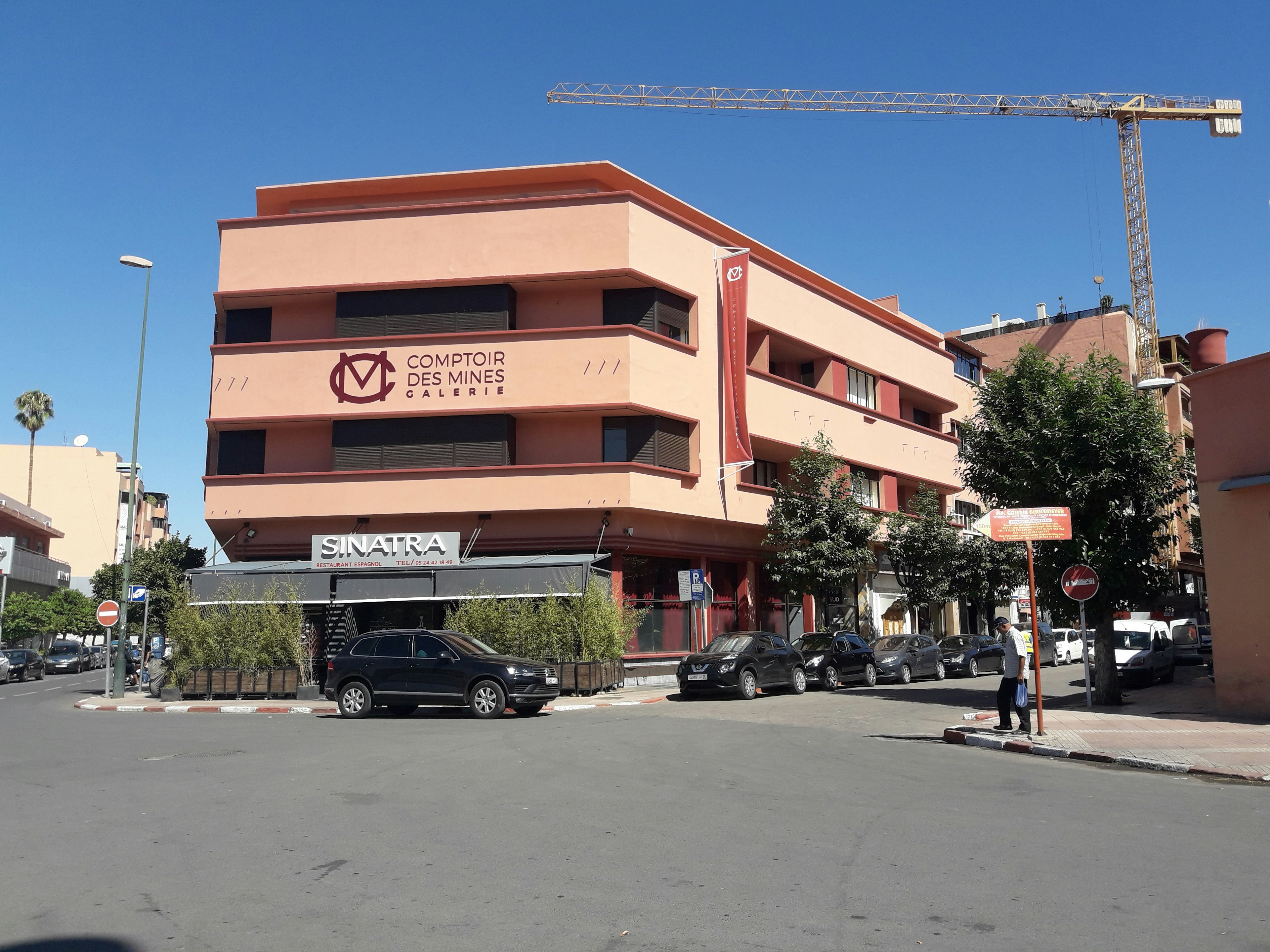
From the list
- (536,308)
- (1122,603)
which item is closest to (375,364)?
(536,308)

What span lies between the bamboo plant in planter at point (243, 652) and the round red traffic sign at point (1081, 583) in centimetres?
1841

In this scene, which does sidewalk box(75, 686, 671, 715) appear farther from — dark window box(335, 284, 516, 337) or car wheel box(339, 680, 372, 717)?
dark window box(335, 284, 516, 337)

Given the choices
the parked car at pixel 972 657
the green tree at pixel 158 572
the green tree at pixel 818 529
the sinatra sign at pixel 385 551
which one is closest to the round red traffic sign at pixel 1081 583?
the green tree at pixel 818 529

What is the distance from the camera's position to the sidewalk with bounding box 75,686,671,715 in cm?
2222

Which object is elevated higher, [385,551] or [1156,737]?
[385,551]

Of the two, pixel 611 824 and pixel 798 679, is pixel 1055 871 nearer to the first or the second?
pixel 611 824

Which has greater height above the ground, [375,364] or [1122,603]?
[375,364]

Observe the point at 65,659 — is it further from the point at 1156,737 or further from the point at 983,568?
the point at 1156,737

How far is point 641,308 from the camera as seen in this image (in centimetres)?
3081

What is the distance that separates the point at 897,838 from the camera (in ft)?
25.1

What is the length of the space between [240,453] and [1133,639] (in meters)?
27.4

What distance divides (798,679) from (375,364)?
1568 centimetres

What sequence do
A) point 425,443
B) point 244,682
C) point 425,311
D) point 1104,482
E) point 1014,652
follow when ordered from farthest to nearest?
point 425,311 → point 425,443 → point 244,682 → point 1104,482 → point 1014,652

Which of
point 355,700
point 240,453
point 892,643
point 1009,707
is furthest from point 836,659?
point 240,453
